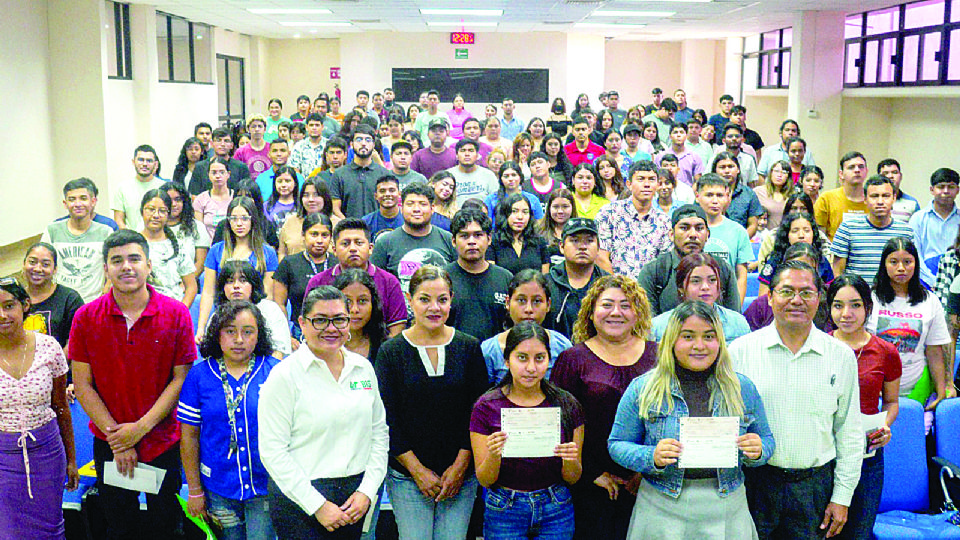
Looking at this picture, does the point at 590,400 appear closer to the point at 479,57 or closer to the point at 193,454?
the point at 193,454

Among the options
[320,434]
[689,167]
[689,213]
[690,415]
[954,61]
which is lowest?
[320,434]

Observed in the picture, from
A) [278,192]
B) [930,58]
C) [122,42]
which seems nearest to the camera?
[278,192]

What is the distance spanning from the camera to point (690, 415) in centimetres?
317

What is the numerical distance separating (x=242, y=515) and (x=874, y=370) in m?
2.85

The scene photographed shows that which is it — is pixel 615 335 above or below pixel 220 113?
below

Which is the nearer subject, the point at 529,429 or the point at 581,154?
the point at 529,429

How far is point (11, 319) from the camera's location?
149 inches

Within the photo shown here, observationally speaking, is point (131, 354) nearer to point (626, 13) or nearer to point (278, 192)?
point (278, 192)

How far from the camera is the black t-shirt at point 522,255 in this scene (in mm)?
5348

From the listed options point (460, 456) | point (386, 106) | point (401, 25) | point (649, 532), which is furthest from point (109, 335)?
point (401, 25)

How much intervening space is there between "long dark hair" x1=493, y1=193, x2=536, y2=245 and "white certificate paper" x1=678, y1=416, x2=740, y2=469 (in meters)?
2.56

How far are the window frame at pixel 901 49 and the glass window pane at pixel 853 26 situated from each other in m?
0.01

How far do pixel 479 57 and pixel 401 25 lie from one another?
11.5 ft

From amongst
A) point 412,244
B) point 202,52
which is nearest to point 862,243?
point 412,244
